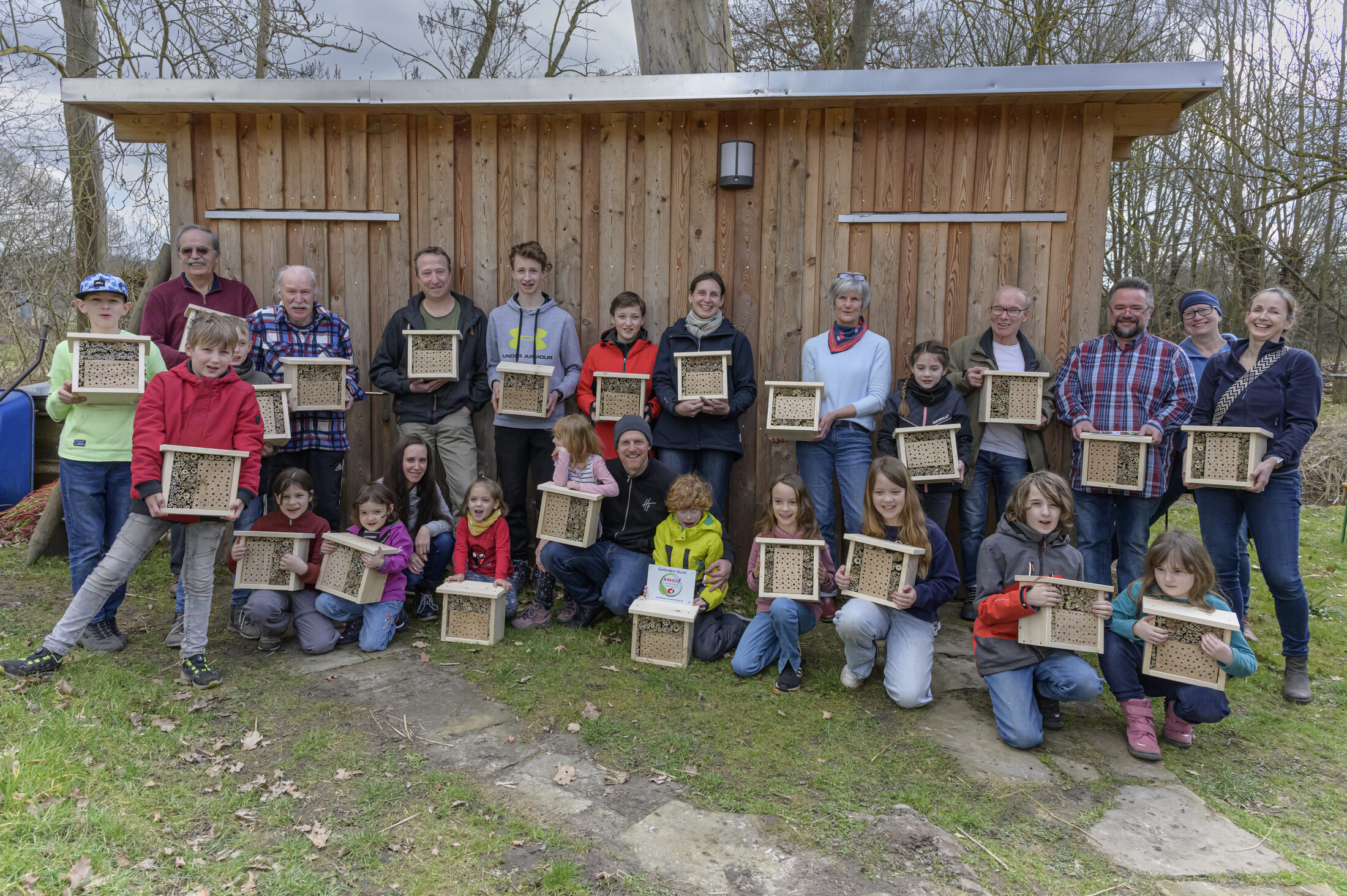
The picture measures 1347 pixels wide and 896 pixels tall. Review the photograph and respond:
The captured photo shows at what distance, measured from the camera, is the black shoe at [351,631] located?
4.81m

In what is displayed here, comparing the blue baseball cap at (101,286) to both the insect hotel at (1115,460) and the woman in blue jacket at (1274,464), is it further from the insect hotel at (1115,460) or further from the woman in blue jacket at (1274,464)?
the woman in blue jacket at (1274,464)

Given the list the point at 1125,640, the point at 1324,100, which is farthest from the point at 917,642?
the point at 1324,100

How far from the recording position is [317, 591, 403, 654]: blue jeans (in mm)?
4711

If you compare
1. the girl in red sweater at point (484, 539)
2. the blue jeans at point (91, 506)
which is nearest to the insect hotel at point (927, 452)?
the girl in red sweater at point (484, 539)

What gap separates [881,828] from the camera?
3.06m

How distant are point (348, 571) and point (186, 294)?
2.28 m

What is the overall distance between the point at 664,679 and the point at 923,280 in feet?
11.2

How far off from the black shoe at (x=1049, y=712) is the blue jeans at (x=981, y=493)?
140cm

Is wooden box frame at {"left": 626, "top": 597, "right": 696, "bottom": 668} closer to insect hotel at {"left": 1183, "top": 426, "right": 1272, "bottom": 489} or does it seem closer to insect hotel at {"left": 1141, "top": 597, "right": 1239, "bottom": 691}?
insect hotel at {"left": 1141, "top": 597, "right": 1239, "bottom": 691}

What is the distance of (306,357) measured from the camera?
17.6ft

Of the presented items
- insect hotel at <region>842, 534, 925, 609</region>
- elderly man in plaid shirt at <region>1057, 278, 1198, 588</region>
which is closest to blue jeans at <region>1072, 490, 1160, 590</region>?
elderly man in plaid shirt at <region>1057, 278, 1198, 588</region>

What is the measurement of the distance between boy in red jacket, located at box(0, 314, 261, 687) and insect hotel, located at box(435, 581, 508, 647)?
1178 mm

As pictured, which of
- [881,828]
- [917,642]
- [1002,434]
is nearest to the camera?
[881,828]

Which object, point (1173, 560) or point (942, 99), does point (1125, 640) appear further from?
point (942, 99)
